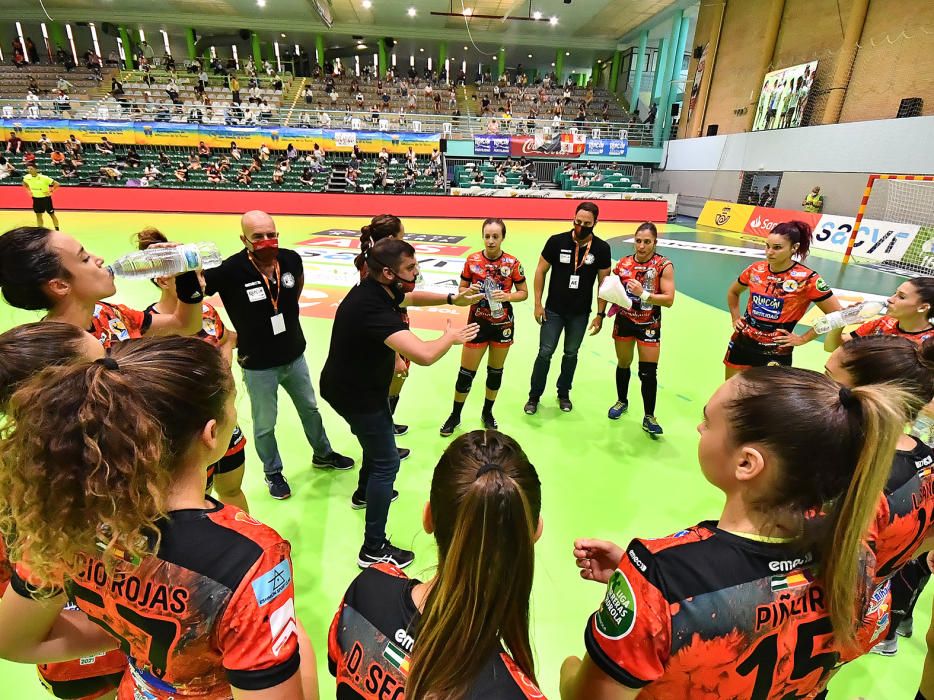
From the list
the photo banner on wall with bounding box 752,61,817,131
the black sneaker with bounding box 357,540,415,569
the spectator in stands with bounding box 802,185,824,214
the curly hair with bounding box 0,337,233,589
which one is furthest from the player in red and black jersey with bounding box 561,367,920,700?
the photo banner on wall with bounding box 752,61,817,131

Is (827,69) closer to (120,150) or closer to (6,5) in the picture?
(120,150)

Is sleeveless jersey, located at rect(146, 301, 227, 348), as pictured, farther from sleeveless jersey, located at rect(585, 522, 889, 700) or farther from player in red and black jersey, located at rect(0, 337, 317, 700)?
sleeveless jersey, located at rect(585, 522, 889, 700)

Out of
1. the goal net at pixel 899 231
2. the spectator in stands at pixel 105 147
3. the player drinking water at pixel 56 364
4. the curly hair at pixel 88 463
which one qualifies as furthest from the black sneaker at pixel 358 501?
the spectator in stands at pixel 105 147

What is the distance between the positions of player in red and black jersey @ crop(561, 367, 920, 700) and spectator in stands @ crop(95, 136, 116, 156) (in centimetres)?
2704

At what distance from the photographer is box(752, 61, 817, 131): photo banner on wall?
1764cm

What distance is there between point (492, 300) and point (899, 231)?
1323cm

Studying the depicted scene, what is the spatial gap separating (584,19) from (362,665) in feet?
107

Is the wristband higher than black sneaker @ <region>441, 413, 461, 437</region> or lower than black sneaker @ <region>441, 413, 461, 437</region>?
higher

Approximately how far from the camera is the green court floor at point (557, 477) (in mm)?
2584

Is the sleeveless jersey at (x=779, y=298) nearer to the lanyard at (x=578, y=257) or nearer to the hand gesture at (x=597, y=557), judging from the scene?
the lanyard at (x=578, y=257)

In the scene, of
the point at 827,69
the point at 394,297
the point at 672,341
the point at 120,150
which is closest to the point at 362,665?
the point at 394,297

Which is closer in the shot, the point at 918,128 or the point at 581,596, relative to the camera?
the point at 581,596

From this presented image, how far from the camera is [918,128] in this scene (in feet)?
45.4

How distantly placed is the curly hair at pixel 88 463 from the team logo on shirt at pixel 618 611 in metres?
1.04
